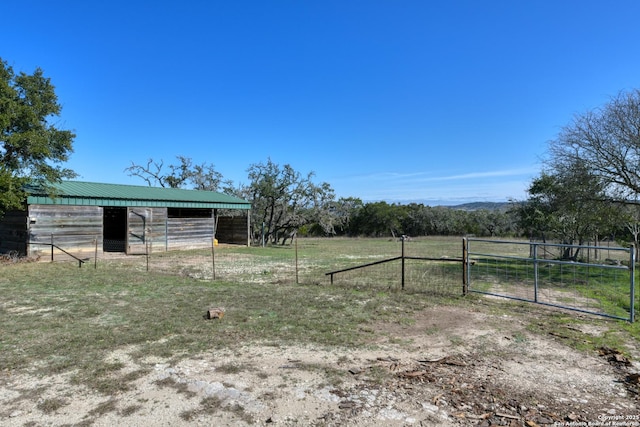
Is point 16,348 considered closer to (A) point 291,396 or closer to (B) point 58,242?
(A) point 291,396

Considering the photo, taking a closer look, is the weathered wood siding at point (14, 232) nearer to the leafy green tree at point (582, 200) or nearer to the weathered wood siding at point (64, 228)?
the weathered wood siding at point (64, 228)

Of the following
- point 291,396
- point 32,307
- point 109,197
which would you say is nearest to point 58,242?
point 109,197

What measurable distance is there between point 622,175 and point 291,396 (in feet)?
48.8

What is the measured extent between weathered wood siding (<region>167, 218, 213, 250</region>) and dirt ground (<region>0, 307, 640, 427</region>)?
656 inches

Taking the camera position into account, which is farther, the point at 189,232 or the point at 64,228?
the point at 189,232

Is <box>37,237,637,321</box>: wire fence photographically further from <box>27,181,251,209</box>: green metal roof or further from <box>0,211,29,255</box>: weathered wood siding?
<box>27,181,251,209</box>: green metal roof

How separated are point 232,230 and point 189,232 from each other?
4746 millimetres

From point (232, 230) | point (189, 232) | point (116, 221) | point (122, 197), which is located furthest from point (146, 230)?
point (232, 230)

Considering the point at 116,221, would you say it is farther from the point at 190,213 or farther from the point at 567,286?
the point at 567,286

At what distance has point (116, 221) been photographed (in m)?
24.0

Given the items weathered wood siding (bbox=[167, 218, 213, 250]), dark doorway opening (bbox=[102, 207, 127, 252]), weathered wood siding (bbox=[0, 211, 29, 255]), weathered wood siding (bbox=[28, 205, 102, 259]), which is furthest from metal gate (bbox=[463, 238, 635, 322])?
dark doorway opening (bbox=[102, 207, 127, 252])

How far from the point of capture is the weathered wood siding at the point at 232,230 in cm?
2561

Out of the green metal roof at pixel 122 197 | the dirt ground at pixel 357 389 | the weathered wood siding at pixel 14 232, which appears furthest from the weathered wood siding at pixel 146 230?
the dirt ground at pixel 357 389

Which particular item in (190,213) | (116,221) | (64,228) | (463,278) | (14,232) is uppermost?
(190,213)
